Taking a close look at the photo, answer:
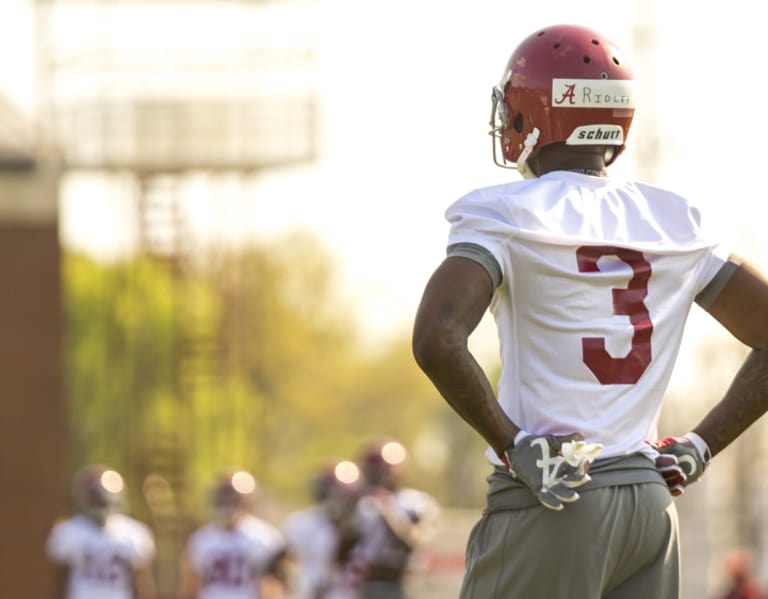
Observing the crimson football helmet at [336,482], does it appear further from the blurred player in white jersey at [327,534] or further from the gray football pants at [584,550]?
the gray football pants at [584,550]

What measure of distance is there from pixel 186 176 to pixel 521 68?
2381cm

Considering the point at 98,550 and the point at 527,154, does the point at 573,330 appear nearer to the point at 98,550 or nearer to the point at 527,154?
the point at 527,154

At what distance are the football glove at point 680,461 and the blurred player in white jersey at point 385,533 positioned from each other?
902 centimetres

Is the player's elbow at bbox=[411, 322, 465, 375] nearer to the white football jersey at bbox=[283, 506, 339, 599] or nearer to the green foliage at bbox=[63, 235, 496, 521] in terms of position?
the white football jersey at bbox=[283, 506, 339, 599]

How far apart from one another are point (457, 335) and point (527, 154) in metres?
0.66

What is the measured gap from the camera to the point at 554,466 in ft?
14.3

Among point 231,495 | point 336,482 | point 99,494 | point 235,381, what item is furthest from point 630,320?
point 235,381

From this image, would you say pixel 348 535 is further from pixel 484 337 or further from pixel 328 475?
pixel 484 337

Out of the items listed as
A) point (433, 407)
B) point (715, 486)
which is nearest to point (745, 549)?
point (715, 486)

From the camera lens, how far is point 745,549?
32750 mm

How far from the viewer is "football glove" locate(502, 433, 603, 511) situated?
4336 mm

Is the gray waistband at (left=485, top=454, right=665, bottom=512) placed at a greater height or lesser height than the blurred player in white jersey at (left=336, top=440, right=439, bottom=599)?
greater

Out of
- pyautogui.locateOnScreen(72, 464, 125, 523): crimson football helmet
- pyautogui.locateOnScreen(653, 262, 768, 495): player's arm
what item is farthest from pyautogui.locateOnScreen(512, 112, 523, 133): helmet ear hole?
pyautogui.locateOnScreen(72, 464, 125, 523): crimson football helmet

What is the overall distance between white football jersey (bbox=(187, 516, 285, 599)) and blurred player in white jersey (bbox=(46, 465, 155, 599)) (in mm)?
744
